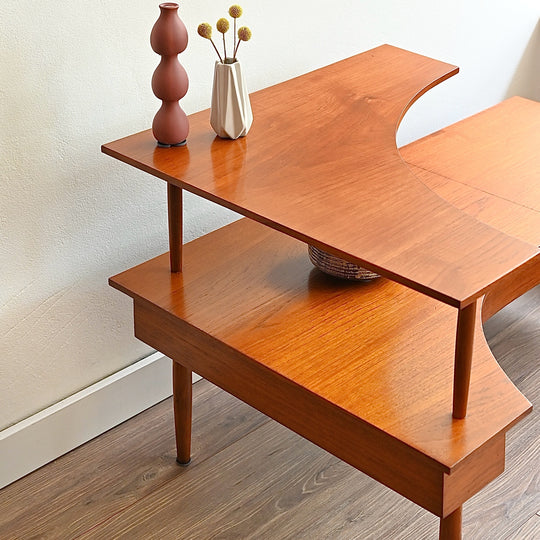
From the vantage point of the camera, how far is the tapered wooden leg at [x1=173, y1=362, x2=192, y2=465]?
2074 millimetres

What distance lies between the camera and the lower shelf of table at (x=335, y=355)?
1.51 meters

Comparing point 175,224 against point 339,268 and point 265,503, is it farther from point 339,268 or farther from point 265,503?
point 265,503

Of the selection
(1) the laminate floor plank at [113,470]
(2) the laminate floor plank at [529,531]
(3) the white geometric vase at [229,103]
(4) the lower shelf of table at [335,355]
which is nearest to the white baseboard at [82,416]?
(1) the laminate floor plank at [113,470]

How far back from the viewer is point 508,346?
263 cm

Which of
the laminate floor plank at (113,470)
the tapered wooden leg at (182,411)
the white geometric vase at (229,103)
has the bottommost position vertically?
the laminate floor plank at (113,470)

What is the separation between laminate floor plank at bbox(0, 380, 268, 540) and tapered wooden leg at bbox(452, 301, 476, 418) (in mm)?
904

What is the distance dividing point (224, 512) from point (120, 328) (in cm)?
53

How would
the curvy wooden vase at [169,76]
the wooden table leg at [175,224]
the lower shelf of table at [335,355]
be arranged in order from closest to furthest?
the lower shelf of table at [335,355], the curvy wooden vase at [169,76], the wooden table leg at [175,224]

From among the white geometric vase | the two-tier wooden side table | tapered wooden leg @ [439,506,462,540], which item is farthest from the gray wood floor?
the white geometric vase

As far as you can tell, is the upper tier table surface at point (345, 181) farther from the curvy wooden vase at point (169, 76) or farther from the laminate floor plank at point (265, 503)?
the laminate floor plank at point (265, 503)

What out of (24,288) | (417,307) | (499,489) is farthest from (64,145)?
(499,489)

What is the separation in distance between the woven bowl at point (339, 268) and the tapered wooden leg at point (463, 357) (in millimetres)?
459

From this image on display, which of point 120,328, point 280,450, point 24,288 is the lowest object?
point 280,450

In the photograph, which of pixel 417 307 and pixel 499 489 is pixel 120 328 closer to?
pixel 417 307
